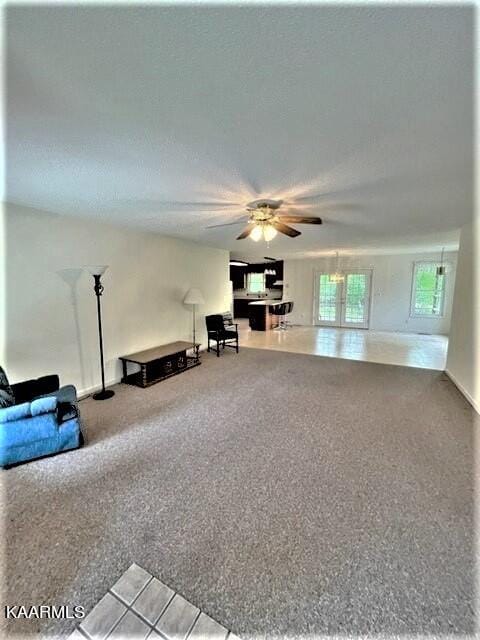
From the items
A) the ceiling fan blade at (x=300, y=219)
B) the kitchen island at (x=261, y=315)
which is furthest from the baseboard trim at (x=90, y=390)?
the kitchen island at (x=261, y=315)

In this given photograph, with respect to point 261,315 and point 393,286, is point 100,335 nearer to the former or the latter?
point 261,315

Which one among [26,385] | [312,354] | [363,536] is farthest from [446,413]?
[26,385]

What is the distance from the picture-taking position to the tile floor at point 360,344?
5.61 meters

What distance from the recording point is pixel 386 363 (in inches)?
207

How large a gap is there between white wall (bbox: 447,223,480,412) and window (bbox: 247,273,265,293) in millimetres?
7471

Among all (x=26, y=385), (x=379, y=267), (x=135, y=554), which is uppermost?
(x=379, y=267)

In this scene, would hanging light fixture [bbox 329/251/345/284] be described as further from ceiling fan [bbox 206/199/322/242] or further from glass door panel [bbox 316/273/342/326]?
ceiling fan [bbox 206/199/322/242]

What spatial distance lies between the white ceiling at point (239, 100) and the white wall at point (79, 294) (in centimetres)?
81

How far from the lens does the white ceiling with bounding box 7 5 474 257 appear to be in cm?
94

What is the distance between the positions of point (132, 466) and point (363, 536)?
1.79m

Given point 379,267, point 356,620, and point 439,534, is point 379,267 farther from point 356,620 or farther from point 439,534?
point 356,620

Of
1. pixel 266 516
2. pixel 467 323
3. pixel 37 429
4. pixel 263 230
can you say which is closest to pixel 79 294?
pixel 37 429

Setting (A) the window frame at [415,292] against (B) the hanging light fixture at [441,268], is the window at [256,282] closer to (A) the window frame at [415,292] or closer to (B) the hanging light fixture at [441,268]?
(A) the window frame at [415,292]

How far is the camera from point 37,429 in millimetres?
2344
